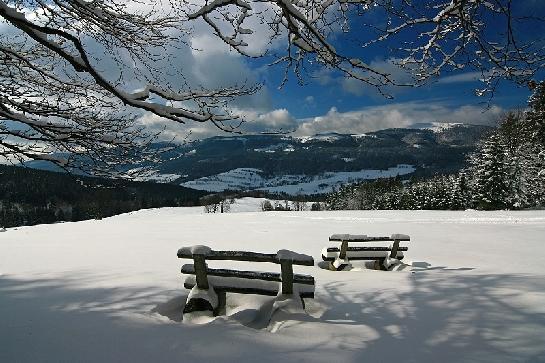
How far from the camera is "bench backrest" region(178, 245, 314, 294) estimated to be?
467cm

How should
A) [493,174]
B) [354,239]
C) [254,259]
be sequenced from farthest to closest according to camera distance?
[493,174] < [354,239] < [254,259]

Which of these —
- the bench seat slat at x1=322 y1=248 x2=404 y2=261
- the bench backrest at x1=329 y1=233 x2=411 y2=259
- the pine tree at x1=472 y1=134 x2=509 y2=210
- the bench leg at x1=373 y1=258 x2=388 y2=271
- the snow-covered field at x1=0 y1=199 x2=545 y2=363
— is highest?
the pine tree at x1=472 y1=134 x2=509 y2=210

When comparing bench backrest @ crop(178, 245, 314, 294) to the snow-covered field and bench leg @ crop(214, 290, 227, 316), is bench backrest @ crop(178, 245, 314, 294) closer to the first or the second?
bench leg @ crop(214, 290, 227, 316)

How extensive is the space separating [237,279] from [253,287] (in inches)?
9.7

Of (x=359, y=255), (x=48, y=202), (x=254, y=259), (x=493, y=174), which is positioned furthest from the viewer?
(x=48, y=202)

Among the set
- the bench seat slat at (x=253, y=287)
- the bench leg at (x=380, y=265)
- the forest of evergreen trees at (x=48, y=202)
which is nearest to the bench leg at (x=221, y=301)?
the bench seat slat at (x=253, y=287)

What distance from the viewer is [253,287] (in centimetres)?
489

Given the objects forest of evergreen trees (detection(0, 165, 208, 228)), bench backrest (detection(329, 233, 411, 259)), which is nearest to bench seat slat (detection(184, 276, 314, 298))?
Answer: bench backrest (detection(329, 233, 411, 259))

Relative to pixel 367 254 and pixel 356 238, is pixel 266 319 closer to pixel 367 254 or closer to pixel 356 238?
pixel 356 238

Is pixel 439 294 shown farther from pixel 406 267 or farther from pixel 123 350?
pixel 123 350

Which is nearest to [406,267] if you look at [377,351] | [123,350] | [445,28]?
[377,351]

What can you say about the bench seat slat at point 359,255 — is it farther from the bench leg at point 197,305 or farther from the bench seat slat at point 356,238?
the bench leg at point 197,305

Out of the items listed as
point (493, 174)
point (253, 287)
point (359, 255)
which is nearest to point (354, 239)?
point (359, 255)

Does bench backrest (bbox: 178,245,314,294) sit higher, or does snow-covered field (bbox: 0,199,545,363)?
bench backrest (bbox: 178,245,314,294)
